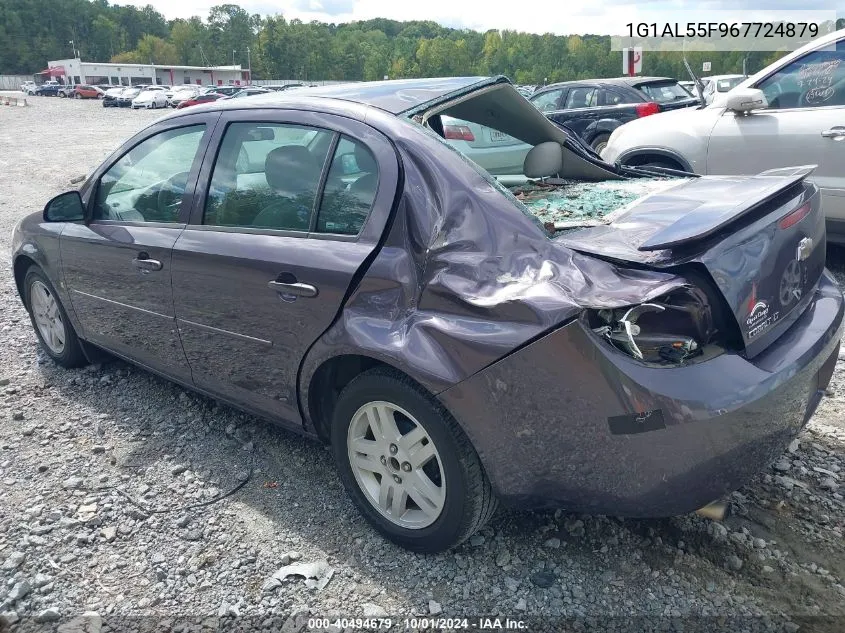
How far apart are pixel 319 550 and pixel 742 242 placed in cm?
196

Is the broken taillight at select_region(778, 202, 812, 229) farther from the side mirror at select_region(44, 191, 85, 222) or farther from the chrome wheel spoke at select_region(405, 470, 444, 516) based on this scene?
the side mirror at select_region(44, 191, 85, 222)

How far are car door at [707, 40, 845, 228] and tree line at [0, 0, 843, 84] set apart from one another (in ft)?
312

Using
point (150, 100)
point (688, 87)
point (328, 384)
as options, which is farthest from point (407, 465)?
point (150, 100)

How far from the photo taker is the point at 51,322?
4.70 metres

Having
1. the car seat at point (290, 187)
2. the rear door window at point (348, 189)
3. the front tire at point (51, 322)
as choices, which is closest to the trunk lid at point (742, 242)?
the rear door window at point (348, 189)

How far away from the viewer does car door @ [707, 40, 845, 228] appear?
531 centimetres

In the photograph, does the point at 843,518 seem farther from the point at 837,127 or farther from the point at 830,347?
the point at 837,127

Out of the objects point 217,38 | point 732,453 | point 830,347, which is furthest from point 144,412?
point 217,38

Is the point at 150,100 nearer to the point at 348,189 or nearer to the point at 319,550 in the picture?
the point at 348,189

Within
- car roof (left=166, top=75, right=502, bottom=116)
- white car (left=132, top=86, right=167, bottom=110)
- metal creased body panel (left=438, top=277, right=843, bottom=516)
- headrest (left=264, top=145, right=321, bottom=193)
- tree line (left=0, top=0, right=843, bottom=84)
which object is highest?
tree line (left=0, top=0, right=843, bottom=84)

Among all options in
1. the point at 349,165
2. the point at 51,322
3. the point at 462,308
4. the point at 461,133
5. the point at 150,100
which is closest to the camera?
the point at 462,308

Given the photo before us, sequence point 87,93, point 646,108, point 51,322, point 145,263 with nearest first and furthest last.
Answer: point 145,263
point 51,322
point 646,108
point 87,93

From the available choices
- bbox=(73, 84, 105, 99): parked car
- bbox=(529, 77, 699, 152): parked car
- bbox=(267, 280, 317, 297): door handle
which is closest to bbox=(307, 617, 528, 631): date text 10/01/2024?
bbox=(267, 280, 317, 297): door handle

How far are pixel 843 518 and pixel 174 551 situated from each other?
2.70m
